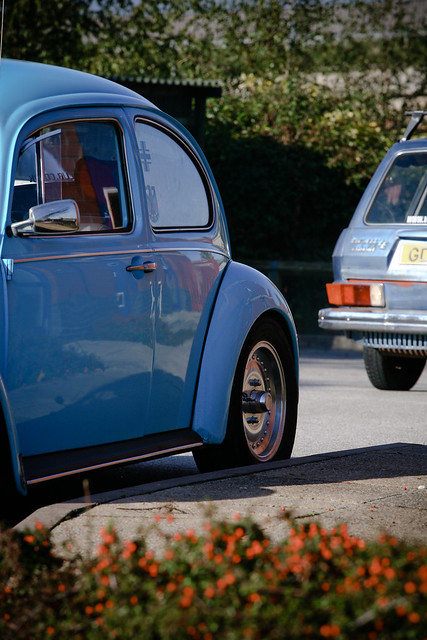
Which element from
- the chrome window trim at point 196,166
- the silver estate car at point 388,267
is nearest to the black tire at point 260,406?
the chrome window trim at point 196,166

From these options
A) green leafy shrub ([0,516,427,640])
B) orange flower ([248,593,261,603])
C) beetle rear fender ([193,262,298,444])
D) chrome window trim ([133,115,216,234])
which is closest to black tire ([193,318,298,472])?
beetle rear fender ([193,262,298,444])

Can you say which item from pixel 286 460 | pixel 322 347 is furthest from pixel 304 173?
pixel 286 460

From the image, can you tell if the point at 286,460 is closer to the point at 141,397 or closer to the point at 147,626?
the point at 141,397

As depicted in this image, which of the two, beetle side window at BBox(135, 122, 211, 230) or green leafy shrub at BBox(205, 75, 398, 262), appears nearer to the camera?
beetle side window at BBox(135, 122, 211, 230)

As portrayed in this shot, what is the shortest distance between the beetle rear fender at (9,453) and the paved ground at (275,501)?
172 millimetres

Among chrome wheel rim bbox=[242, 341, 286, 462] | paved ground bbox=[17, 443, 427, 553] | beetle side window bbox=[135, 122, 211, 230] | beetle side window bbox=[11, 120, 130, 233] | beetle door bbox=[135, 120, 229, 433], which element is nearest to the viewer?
paved ground bbox=[17, 443, 427, 553]

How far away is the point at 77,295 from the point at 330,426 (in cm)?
383

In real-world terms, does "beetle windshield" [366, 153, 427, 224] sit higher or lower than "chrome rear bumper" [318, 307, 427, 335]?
higher

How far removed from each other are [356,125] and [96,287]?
17358 mm

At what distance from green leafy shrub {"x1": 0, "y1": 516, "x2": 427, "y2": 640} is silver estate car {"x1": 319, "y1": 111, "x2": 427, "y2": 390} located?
21.1 feet

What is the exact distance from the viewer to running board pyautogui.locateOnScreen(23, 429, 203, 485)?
15.4 feet

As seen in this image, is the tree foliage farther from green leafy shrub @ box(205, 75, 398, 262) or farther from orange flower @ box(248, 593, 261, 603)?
orange flower @ box(248, 593, 261, 603)

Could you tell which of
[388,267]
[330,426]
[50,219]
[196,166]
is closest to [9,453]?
[50,219]

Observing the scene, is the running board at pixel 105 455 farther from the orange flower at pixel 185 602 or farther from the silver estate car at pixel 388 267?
the silver estate car at pixel 388 267
